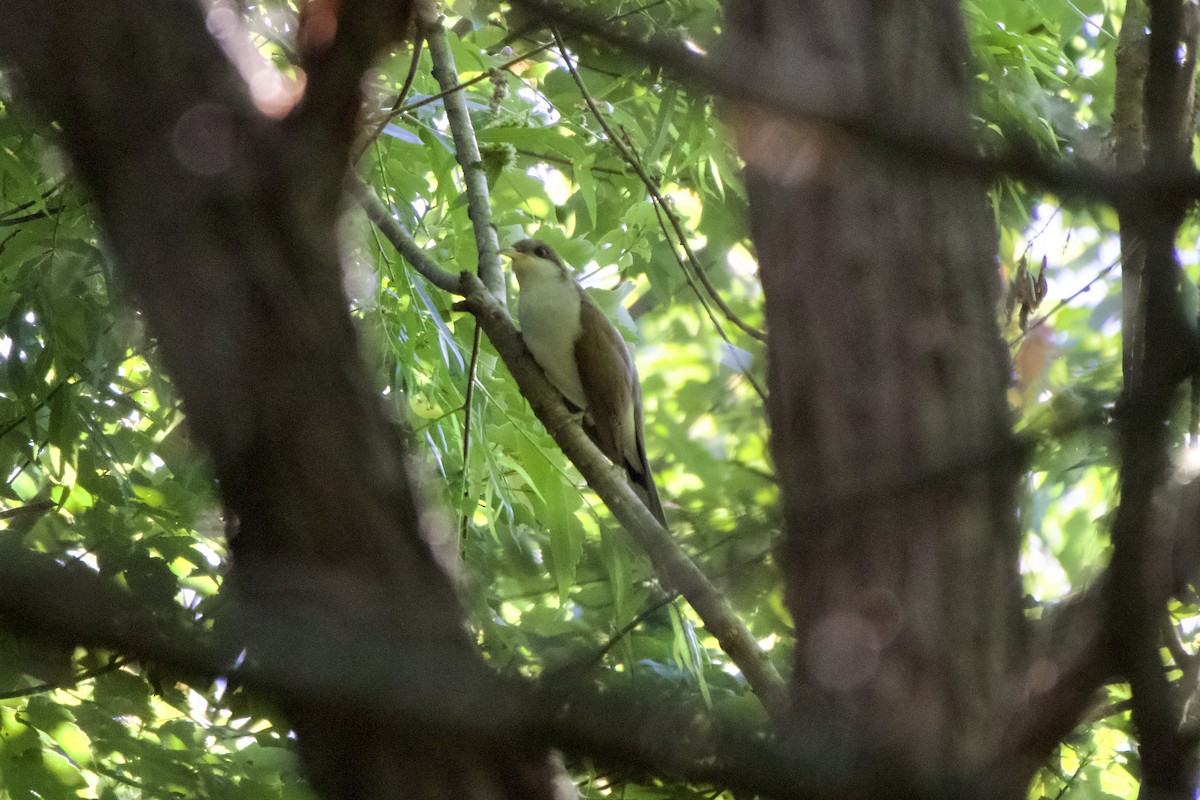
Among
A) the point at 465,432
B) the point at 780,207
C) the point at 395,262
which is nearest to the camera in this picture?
the point at 780,207

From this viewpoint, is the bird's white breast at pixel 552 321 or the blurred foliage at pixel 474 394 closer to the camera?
the blurred foliage at pixel 474 394

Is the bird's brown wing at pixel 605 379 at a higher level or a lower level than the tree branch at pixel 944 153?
Answer: higher

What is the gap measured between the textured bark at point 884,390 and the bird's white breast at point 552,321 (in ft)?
10.9

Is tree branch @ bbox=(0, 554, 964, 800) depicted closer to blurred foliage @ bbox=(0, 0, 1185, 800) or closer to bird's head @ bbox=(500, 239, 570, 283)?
blurred foliage @ bbox=(0, 0, 1185, 800)

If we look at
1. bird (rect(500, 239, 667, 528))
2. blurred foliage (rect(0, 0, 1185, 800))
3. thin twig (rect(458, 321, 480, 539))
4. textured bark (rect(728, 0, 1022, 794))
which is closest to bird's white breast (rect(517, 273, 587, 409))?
bird (rect(500, 239, 667, 528))

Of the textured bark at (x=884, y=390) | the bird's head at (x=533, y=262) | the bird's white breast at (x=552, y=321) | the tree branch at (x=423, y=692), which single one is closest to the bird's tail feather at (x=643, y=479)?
the bird's white breast at (x=552, y=321)

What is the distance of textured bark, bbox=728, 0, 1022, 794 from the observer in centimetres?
152

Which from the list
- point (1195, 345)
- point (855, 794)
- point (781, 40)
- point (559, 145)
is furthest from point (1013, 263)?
point (855, 794)

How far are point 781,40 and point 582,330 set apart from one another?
3487mm

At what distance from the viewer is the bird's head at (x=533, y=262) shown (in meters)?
5.03

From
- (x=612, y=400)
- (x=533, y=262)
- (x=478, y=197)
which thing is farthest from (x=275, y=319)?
(x=612, y=400)

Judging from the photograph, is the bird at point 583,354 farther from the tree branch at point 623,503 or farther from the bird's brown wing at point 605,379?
the tree branch at point 623,503

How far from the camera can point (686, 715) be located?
1076 millimetres

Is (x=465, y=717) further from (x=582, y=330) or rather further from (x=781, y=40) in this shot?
(x=582, y=330)
